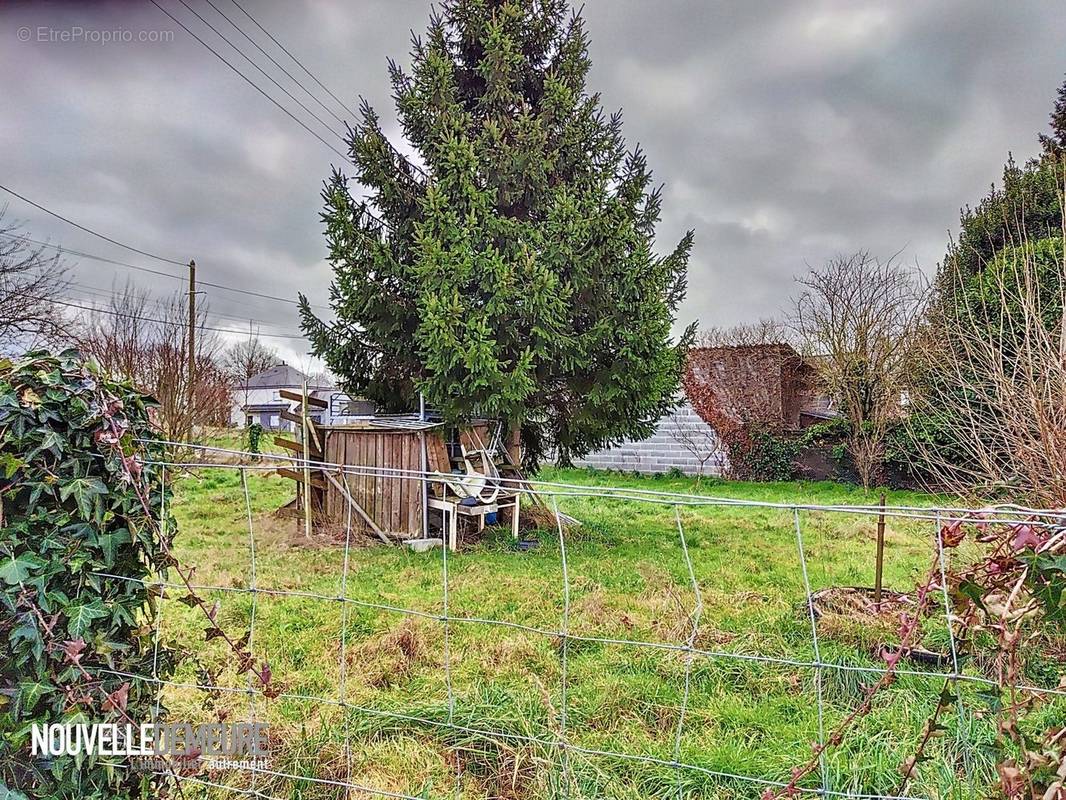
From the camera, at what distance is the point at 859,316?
8648 mm

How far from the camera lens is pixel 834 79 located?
5.99 m

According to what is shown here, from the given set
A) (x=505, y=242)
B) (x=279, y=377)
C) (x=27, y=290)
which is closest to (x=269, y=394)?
(x=279, y=377)

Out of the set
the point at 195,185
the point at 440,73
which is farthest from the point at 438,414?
the point at 195,185

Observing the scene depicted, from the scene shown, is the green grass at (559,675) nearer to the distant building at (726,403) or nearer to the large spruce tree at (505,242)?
the large spruce tree at (505,242)

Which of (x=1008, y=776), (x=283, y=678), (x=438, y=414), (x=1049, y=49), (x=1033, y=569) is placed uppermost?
(x=1049, y=49)

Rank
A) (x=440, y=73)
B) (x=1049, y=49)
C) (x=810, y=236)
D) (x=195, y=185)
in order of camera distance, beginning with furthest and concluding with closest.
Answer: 1. (x=810, y=236)
2. (x=195, y=185)
3. (x=1049, y=49)
4. (x=440, y=73)

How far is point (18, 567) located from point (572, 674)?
2182 millimetres

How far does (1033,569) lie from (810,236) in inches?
397

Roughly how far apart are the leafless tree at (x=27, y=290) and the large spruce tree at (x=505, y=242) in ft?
12.2

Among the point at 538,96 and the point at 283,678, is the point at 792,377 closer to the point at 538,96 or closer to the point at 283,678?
the point at 538,96

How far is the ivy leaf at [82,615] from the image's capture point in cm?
125

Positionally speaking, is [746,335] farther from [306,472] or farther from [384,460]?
[306,472]

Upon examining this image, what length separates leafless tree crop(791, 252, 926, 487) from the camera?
764 centimetres

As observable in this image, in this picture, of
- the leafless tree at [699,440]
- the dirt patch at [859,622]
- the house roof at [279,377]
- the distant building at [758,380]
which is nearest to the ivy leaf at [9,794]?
the dirt patch at [859,622]
